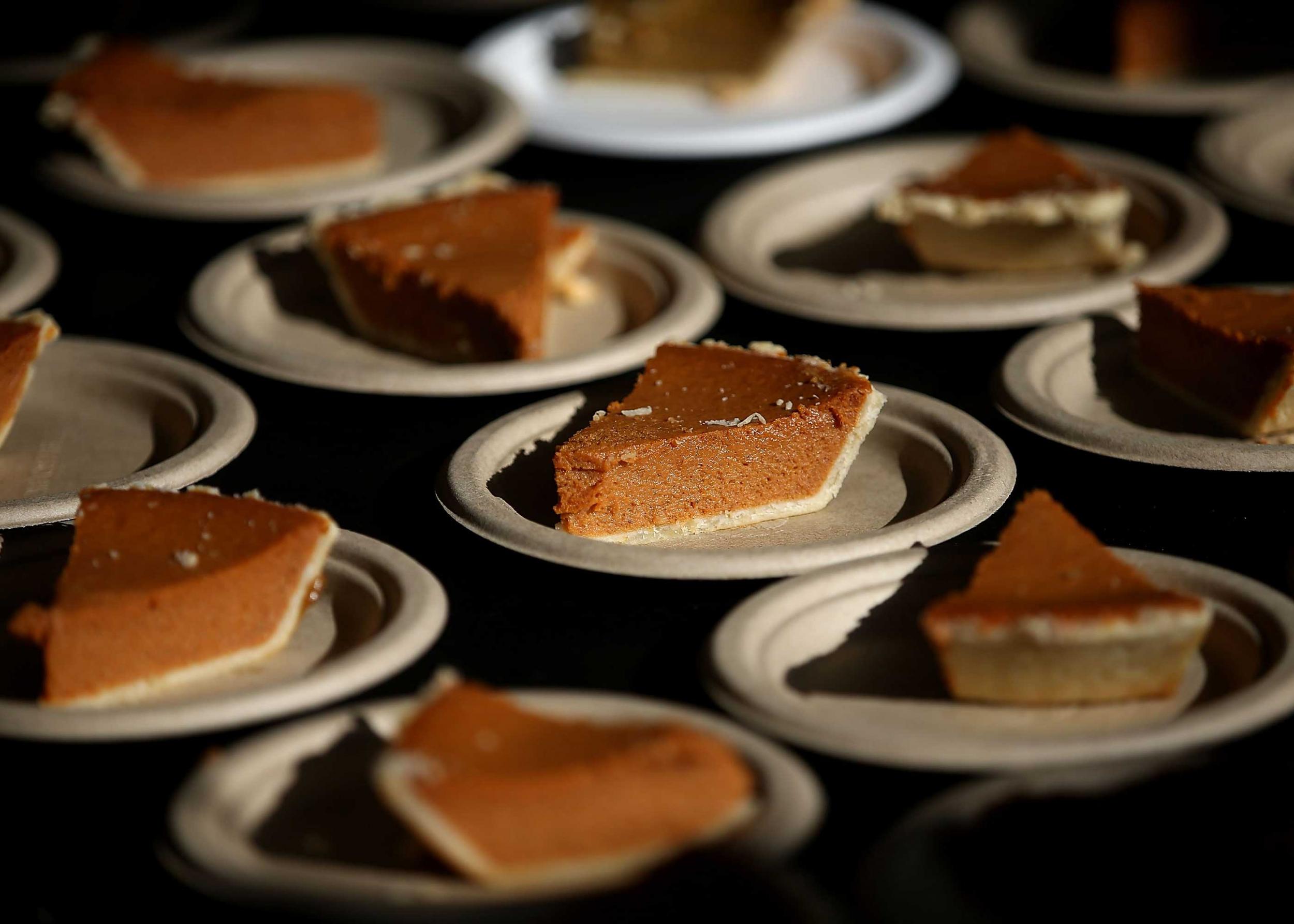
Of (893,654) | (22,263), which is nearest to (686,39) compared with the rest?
(22,263)

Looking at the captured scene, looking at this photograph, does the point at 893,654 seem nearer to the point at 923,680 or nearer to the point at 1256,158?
the point at 923,680

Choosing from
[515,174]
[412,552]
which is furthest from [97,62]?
[412,552]

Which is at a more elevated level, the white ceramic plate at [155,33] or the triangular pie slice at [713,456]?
the white ceramic plate at [155,33]

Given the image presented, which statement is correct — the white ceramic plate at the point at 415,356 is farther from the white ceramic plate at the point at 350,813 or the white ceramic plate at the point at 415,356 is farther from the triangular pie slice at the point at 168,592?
the white ceramic plate at the point at 350,813

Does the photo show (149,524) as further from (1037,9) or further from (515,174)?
(1037,9)

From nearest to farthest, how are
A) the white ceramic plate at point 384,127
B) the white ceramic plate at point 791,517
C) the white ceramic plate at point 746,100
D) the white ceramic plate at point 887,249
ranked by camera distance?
1. the white ceramic plate at point 791,517
2. the white ceramic plate at point 887,249
3. the white ceramic plate at point 384,127
4. the white ceramic plate at point 746,100

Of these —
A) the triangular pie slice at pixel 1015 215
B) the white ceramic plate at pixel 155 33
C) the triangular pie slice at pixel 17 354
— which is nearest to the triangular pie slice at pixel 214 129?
the white ceramic plate at pixel 155 33
